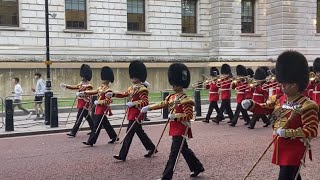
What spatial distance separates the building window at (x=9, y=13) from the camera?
2312 centimetres

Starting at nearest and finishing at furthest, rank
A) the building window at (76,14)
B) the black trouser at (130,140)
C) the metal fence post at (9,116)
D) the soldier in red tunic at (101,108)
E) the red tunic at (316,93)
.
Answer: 1. the black trouser at (130,140)
2. the soldier in red tunic at (101,108)
3. the red tunic at (316,93)
4. the metal fence post at (9,116)
5. the building window at (76,14)

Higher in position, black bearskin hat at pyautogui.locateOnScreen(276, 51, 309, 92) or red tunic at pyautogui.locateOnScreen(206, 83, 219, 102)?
black bearskin hat at pyautogui.locateOnScreen(276, 51, 309, 92)

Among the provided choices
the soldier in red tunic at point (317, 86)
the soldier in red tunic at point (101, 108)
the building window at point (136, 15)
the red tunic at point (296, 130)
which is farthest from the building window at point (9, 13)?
the red tunic at point (296, 130)

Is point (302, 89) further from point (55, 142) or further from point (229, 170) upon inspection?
point (55, 142)

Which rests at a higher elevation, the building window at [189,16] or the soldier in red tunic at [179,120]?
the building window at [189,16]

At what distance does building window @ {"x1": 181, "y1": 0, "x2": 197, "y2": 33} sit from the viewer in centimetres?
2875

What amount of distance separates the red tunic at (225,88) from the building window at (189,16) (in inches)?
559

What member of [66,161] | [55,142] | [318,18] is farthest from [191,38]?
[66,161]

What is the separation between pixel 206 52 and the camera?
2920 cm

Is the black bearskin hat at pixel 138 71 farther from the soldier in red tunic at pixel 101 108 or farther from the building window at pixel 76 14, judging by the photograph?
the building window at pixel 76 14

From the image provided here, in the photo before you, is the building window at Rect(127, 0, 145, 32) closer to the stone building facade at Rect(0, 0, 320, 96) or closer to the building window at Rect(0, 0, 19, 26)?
the stone building facade at Rect(0, 0, 320, 96)

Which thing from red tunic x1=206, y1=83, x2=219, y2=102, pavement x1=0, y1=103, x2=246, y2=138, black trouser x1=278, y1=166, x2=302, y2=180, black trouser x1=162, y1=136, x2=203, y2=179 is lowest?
pavement x1=0, y1=103, x2=246, y2=138

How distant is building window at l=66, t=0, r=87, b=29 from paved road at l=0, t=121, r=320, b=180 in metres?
13.2

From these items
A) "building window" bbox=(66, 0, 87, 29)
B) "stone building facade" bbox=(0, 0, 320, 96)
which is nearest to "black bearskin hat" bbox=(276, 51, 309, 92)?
"stone building facade" bbox=(0, 0, 320, 96)
